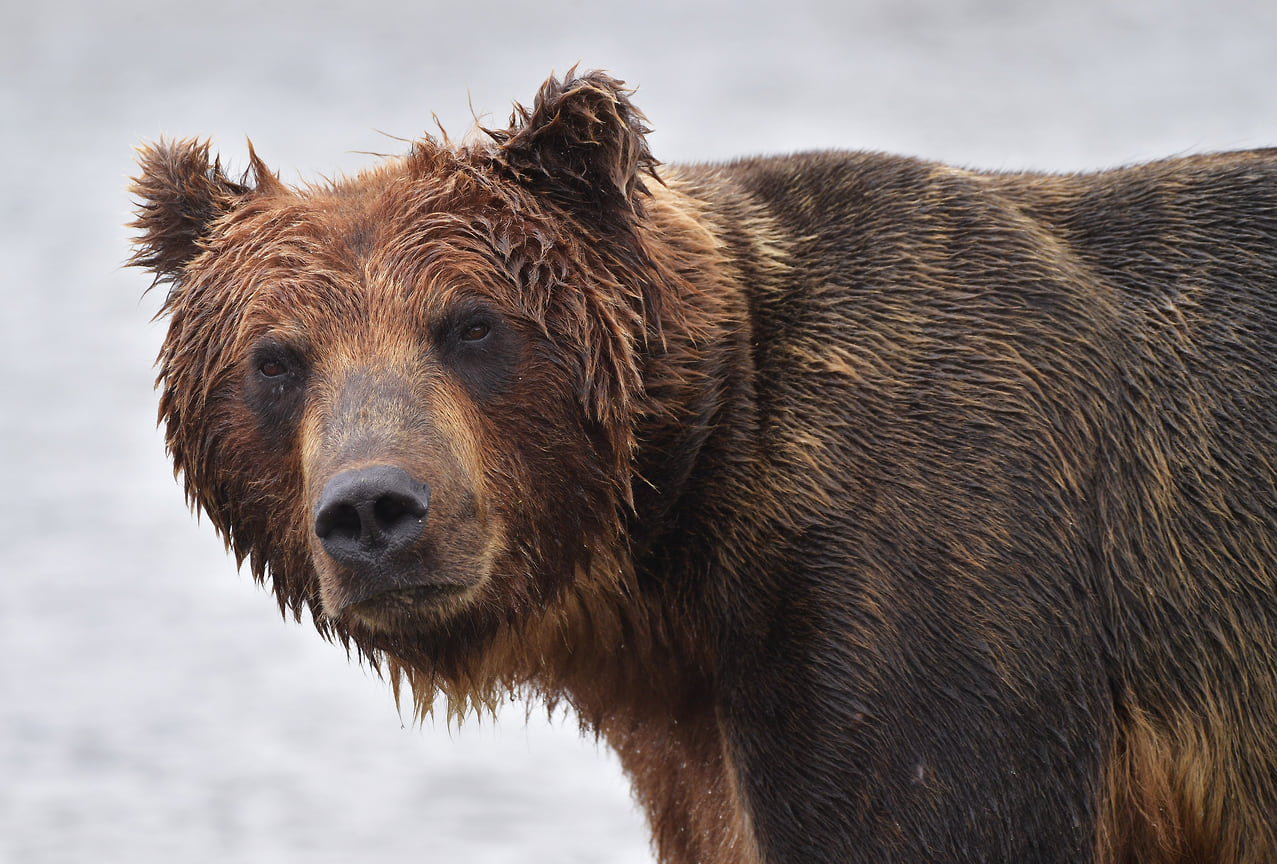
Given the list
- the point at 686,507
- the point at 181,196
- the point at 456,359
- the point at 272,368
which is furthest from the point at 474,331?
the point at 181,196

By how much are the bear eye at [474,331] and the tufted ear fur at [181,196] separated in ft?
3.36

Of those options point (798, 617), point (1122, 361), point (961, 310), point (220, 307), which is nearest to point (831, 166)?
point (961, 310)

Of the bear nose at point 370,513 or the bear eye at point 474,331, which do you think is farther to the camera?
the bear eye at point 474,331

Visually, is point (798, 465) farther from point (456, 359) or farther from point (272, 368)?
point (272, 368)

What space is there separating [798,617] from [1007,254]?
1.43m

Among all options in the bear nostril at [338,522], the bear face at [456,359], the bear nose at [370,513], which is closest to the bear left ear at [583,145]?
the bear face at [456,359]

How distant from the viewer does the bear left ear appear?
14.7 feet

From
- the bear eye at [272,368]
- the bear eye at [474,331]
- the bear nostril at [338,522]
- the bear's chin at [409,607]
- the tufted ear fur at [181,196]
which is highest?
the tufted ear fur at [181,196]

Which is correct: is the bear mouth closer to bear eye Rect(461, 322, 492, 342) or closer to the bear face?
the bear face

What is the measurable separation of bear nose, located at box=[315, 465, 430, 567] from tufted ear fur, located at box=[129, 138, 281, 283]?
144 cm

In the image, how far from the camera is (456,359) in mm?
4473

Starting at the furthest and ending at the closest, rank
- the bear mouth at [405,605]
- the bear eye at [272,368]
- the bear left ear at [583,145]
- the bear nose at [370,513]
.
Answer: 1. the bear eye at [272,368]
2. the bear left ear at [583,145]
3. the bear mouth at [405,605]
4. the bear nose at [370,513]

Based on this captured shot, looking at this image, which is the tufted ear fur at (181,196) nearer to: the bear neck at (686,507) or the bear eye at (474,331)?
the bear eye at (474,331)

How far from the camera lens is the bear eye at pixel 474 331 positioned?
450cm
